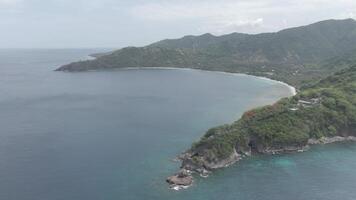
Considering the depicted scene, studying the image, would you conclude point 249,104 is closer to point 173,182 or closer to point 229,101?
point 229,101

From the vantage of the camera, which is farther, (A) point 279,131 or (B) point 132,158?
(A) point 279,131

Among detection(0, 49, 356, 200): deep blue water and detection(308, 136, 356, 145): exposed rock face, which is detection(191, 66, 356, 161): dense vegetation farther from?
detection(0, 49, 356, 200): deep blue water

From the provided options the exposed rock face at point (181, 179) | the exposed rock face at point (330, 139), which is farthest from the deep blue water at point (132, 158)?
the exposed rock face at point (330, 139)

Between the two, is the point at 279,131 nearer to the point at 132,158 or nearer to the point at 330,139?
the point at 330,139

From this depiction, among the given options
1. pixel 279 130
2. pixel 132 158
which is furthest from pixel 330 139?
pixel 132 158

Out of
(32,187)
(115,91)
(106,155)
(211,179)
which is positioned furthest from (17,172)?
(115,91)

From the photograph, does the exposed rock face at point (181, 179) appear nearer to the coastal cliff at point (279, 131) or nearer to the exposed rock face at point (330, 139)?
the coastal cliff at point (279, 131)
